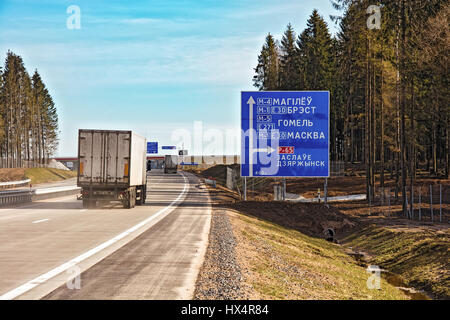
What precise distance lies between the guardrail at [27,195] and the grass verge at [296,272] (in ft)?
48.5

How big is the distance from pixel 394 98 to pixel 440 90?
43.0 ft

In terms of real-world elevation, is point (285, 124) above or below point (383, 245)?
above

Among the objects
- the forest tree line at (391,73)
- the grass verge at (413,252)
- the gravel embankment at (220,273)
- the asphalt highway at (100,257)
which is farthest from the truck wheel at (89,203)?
the forest tree line at (391,73)

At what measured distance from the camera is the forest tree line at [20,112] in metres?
99.9

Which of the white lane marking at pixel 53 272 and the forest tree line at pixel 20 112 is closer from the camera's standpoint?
the white lane marking at pixel 53 272

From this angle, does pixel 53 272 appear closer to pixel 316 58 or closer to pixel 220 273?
pixel 220 273

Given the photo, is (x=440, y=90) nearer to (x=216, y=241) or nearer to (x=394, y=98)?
(x=394, y=98)

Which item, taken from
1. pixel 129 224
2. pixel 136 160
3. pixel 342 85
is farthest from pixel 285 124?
pixel 342 85

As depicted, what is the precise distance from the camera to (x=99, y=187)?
2836 centimetres

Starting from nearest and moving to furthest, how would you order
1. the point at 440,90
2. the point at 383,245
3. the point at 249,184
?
1. the point at 383,245
2. the point at 440,90
3. the point at 249,184

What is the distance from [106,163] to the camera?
2808 cm

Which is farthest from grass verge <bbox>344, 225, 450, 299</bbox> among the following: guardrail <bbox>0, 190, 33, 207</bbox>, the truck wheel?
guardrail <bbox>0, 190, 33, 207</bbox>

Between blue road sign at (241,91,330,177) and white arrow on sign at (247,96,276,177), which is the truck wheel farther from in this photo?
white arrow on sign at (247,96,276,177)

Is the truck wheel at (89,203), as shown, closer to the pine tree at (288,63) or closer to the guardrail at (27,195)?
the guardrail at (27,195)
